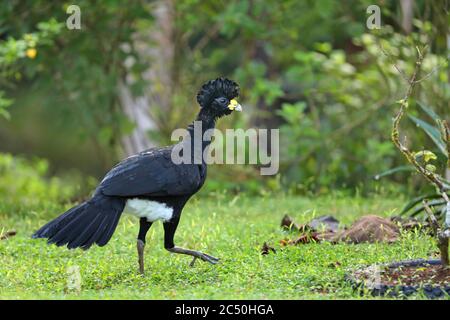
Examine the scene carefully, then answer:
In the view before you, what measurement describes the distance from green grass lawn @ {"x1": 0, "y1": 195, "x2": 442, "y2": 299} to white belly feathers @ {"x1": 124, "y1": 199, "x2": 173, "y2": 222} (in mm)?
423

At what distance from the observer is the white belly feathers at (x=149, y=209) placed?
21.2 feet

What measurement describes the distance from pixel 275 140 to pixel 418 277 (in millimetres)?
6014

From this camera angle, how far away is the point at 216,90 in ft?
22.8

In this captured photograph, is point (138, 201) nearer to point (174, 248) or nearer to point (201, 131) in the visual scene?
point (174, 248)

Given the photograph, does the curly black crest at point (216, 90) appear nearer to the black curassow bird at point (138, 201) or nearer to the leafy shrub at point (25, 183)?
the black curassow bird at point (138, 201)

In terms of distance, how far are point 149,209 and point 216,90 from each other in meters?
1.13

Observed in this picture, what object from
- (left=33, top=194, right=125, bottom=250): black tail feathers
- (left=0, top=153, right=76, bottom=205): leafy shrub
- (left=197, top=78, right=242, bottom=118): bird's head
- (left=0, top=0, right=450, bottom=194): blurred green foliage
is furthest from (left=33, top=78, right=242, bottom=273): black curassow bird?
(left=0, top=153, right=76, bottom=205): leafy shrub

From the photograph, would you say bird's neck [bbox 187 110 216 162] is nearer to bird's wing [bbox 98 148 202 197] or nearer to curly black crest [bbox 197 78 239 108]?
curly black crest [bbox 197 78 239 108]

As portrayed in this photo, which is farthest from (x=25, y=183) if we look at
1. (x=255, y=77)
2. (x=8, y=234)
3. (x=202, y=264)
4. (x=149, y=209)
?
(x=149, y=209)

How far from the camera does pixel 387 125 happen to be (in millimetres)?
11523

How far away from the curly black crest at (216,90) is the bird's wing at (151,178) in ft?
1.94

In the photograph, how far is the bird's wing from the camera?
20.8ft

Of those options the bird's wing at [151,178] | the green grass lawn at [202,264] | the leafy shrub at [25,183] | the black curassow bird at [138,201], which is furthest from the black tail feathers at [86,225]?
the leafy shrub at [25,183]
